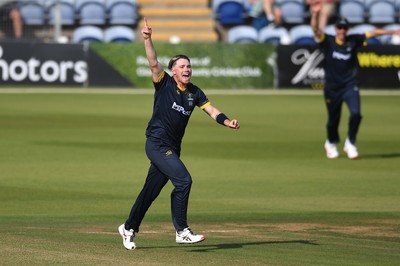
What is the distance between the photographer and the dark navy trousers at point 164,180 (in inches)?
413

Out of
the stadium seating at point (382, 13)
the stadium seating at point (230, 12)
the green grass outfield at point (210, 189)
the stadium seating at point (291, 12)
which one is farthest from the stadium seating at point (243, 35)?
the green grass outfield at point (210, 189)

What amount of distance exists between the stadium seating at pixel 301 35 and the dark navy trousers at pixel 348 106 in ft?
47.9

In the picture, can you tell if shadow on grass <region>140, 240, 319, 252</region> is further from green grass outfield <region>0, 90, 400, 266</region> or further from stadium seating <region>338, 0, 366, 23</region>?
stadium seating <region>338, 0, 366, 23</region>

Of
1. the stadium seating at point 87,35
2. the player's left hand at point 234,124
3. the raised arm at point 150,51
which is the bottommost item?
the stadium seating at point 87,35

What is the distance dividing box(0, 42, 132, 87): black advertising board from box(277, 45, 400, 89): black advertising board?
5.45 meters

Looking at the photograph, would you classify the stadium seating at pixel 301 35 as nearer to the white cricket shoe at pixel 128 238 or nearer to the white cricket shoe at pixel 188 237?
the white cricket shoe at pixel 188 237

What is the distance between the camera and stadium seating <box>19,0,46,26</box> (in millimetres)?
34562

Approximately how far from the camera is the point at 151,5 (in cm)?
3784

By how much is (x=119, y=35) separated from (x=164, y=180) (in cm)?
2529

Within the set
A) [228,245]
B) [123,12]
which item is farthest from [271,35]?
[228,245]

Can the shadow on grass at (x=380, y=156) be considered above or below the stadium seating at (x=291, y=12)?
below

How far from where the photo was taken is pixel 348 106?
19.5 m

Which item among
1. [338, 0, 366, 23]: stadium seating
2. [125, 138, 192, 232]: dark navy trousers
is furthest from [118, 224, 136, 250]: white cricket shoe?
[338, 0, 366, 23]: stadium seating

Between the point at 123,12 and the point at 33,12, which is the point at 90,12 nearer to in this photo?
the point at 123,12
